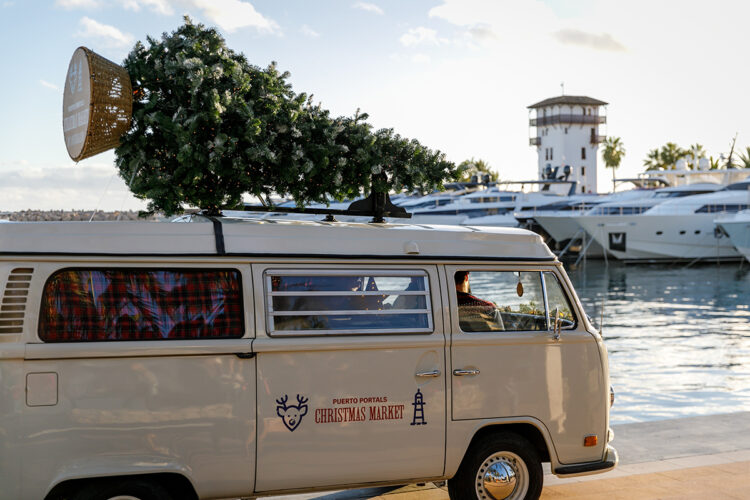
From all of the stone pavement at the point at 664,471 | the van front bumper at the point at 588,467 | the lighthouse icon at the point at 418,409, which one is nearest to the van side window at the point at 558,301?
the van front bumper at the point at 588,467

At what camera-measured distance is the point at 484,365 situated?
6.44 metres

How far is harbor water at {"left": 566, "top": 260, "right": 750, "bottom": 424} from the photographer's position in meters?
15.6

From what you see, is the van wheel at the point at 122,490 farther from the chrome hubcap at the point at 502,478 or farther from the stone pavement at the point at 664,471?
the chrome hubcap at the point at 502,478

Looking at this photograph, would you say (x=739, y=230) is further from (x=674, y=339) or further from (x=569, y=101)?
(x=569, y=101)

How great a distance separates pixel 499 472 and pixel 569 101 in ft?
379

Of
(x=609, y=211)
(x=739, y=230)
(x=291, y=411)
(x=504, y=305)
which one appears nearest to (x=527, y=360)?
(x=504, y=305)

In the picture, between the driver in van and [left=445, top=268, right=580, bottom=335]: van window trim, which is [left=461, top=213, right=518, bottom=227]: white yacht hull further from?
the driver in van

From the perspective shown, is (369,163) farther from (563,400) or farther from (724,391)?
(724,391)

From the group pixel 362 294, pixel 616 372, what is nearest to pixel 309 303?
pixel 362 294

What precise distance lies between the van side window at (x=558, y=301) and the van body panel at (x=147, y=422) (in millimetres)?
2550

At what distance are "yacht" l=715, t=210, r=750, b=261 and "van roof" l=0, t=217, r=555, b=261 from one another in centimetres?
5291

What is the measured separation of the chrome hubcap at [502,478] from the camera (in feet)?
21.7

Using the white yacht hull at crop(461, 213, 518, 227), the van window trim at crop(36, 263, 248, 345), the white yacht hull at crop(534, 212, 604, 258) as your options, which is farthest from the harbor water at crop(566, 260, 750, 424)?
the white yacht hull at crop(461, 213, 518, 227)

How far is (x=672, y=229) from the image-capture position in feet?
197
